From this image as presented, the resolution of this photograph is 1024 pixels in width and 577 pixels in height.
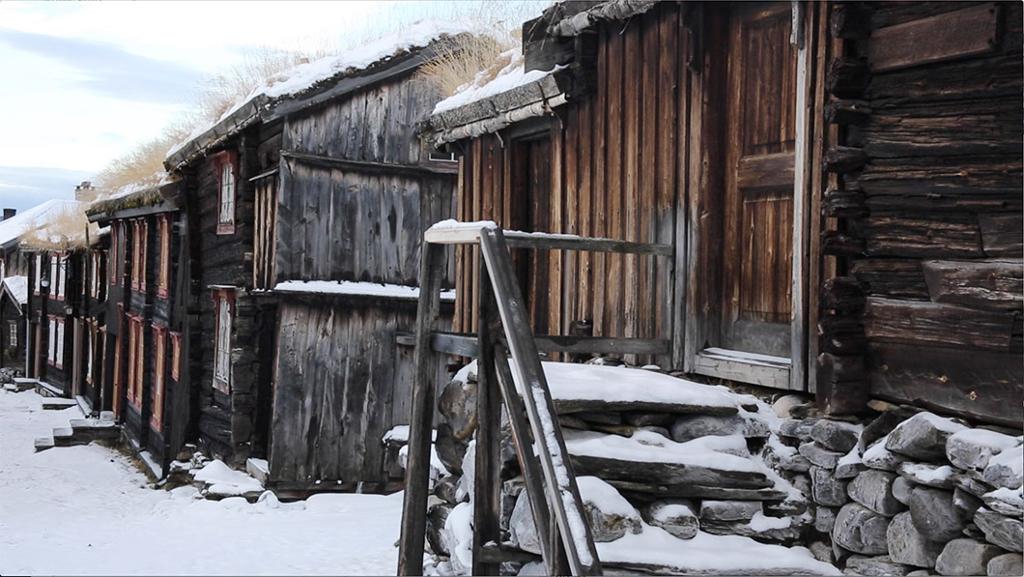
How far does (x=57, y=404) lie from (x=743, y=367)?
24339 mm

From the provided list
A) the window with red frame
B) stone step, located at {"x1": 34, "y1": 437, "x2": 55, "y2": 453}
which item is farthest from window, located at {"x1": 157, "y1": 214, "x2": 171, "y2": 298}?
the window with red frame

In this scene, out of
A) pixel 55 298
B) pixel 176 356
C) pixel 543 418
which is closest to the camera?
pixel 543 418

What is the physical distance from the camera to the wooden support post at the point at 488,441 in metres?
5.16

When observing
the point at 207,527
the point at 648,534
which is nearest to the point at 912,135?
the point at 648,534

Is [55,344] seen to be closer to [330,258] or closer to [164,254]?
[164,254]

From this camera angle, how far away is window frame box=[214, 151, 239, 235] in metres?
14.1

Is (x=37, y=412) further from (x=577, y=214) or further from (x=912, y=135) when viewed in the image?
(x=912, y=135)

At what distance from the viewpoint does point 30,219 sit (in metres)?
38.7

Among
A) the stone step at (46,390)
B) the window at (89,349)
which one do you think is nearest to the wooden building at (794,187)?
the window at (89,349)

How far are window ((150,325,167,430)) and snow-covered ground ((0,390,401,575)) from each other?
3.64 ft

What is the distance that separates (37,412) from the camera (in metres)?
25.5

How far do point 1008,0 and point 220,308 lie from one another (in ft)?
40.8

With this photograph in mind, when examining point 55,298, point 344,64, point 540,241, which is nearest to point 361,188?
point 344,64

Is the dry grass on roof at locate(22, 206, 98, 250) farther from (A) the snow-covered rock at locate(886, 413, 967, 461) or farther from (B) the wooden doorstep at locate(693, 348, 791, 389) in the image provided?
(A) the snow-covered rock at locate(886, 413, 967, 461)
